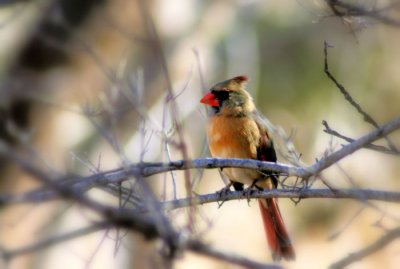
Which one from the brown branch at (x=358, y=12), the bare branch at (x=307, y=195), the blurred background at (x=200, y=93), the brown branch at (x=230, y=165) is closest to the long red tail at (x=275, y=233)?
the bare branch at (x=307, y=195)

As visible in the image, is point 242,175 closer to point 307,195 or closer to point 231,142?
point 231,142

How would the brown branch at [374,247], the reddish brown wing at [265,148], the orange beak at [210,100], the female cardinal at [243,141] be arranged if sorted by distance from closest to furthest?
1. the brown branch at [374,247]
2. the female cardinal at [243,141]
3. the reddish brown wing at [265,148]
4. the orange beak at [210,100]

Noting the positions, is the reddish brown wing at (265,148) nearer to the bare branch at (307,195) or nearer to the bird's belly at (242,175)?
the bird's belly at (242,175)

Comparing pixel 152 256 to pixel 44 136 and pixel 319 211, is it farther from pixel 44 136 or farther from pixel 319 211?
pixel 319 211

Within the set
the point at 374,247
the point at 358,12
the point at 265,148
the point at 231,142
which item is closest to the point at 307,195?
the point at 374,247

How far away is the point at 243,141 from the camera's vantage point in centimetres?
470

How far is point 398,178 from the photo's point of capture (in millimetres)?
10711

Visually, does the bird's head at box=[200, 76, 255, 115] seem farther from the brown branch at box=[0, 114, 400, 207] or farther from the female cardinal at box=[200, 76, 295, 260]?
the brown branch at box=[0, 114, 400, 207]

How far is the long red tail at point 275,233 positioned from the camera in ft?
15.9

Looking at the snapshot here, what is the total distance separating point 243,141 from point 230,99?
34 centimetres

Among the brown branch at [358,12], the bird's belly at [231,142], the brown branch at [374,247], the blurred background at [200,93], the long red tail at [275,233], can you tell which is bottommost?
the brown branch at [374,247]

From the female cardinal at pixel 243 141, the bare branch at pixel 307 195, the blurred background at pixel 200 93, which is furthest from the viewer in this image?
the blurred background at pixel 200 93

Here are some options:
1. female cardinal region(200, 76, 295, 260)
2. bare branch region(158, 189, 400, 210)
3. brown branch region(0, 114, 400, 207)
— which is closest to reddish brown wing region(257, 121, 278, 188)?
female cardinal region(200, 76, 295, 260)

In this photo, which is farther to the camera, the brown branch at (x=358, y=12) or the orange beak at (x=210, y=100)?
the orange beak at (x=210, y=100)
